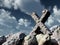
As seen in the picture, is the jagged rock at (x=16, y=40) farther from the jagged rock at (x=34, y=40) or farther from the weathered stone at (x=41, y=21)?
the weathered stone at (x=41, y=21)

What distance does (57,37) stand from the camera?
1062 inches

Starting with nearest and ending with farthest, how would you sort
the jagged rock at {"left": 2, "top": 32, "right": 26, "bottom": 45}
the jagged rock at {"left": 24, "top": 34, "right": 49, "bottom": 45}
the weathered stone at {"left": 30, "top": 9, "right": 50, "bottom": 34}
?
the jagged rock at {"left": 24, "top": 34, "right": 49, "bottom": 45} < the jagged rock at {"left": 2, "top": 32, "right": 26, "bottom": 45} < the weathered stone at {"left": 30, "top": 9, "right": 50, "bottom": 34}

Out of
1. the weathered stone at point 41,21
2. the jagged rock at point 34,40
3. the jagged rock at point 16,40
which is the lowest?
the jagged rock at point 34,40

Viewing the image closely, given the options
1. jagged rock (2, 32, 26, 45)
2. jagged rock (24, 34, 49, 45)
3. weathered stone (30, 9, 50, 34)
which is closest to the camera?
jagged rock (24, 34, 49, 45)

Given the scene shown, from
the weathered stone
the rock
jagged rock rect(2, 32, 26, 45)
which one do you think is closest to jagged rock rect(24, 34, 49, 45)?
the rock

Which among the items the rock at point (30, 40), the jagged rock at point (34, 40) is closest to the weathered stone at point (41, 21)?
the jagged rock at point (34, 40)

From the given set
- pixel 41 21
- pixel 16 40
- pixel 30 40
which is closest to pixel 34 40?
pixel 30 40

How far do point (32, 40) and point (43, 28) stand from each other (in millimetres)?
6545

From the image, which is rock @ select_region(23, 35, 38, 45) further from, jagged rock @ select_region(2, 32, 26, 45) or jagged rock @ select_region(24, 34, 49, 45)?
jagged rock @ select_region(2, 32, 26, 45)

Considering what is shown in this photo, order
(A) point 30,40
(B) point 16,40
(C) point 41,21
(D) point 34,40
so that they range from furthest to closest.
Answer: (C) point 41,21 < (B) point 16,40 < (D) point 34,40 < (A) point 30,40

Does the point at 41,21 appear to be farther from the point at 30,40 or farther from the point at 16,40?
the point at 16,40

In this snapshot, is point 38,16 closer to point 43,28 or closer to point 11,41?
point 43,28

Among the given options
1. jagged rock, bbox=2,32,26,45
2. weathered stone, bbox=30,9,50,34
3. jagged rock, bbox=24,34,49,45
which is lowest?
jagged rock, bbox=24,34,49,45

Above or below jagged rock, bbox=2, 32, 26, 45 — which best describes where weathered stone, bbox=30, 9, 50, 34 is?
above
